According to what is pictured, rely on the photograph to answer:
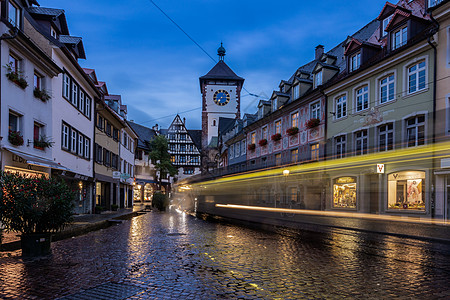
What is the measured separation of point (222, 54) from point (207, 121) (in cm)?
1826

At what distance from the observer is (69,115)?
23.0 m

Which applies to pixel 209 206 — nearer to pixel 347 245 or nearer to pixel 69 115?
pixel 69 115

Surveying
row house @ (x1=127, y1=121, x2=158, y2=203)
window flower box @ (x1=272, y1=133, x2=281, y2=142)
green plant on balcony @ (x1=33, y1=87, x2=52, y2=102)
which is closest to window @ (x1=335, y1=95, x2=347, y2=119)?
window flower box @ (x1=272, y1=133, x2=281, y2=142)

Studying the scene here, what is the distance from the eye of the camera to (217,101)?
72.6 metres

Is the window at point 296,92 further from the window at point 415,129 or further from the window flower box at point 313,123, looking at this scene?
the window at point 415,129

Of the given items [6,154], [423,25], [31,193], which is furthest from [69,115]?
[423,25]

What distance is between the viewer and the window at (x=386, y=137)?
850 inches

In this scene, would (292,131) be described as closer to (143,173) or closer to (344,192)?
(344,192)

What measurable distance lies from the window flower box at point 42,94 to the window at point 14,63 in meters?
1.63

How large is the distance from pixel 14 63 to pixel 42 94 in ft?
7.87

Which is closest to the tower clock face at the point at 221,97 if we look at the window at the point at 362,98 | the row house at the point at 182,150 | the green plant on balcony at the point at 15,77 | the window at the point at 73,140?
the row house at the point at 182,150

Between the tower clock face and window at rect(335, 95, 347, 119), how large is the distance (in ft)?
152

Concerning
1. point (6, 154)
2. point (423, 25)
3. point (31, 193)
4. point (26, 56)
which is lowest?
point (31, 193)

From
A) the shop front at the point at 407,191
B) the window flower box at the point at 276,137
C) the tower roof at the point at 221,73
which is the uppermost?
the tower roof at the point at 221,73
